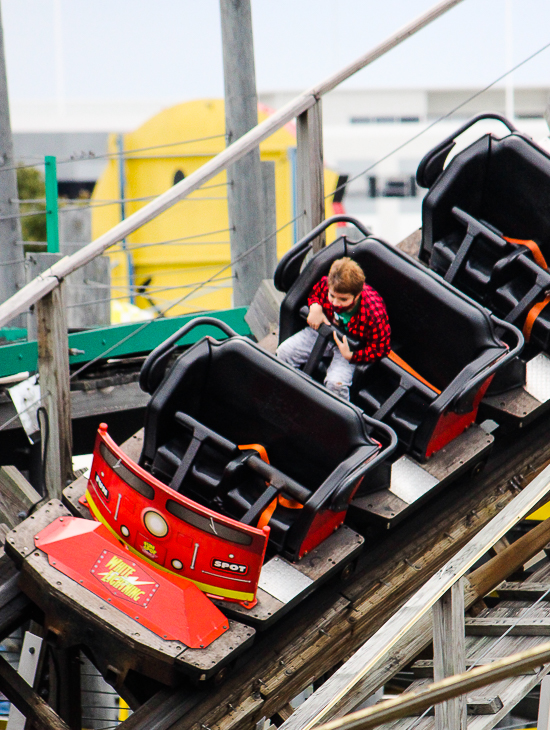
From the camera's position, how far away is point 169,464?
316 cm

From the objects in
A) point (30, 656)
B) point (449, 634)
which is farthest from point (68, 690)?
point (449, 634)

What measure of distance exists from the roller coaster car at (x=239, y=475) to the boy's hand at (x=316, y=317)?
0.37 meters

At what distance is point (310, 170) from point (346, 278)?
1049 mm

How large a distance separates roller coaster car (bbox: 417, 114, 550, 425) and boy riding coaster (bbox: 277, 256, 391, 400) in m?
0.67

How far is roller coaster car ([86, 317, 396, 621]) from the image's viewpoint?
2.75m

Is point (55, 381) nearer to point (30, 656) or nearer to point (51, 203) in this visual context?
point (30, 656)

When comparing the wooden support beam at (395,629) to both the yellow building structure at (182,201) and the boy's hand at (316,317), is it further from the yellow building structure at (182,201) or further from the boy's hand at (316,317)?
the yellow building structure at (182,201)

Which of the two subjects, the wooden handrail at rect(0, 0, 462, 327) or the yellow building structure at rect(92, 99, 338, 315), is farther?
the yellow building structure at rect(92, 99, 338, 315)

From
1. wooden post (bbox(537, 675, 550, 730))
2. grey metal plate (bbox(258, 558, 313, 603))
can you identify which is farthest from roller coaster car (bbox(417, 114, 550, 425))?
grey metal plate (bbox(258, 558, 313, 603))

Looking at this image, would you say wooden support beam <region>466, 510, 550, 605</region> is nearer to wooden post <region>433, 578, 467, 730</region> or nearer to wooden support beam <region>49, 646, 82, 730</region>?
wooden post <region>433, 578, 467, 730</region>

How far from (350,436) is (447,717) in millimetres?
928

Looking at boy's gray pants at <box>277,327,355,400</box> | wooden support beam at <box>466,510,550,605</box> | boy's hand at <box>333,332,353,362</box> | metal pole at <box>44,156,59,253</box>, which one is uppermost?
metal pole at <box>44,156,59,253</box>

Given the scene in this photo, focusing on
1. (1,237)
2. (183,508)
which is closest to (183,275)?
(1,237)

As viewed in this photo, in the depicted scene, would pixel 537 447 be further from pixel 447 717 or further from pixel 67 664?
pixel 67 664
